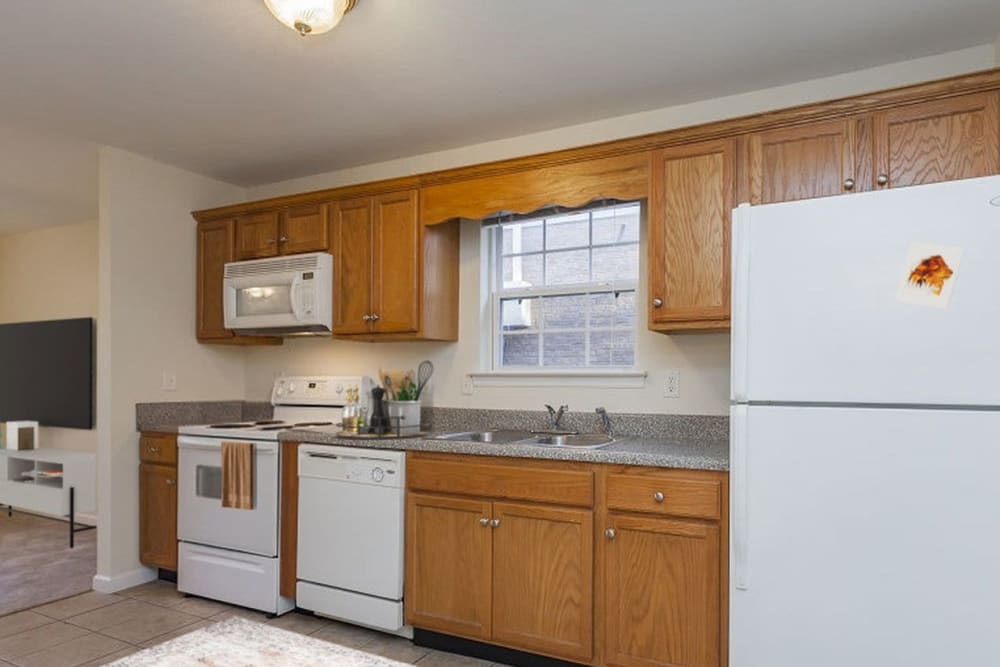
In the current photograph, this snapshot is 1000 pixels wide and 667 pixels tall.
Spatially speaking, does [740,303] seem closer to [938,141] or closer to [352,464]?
[938,141]

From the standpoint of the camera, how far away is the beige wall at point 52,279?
546 centimetres

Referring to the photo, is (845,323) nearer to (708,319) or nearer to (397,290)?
(708,319)

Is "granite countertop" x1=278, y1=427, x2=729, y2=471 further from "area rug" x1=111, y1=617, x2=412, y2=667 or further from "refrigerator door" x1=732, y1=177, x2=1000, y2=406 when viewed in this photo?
"area rug" x1=111, y1=617, x2=412, y2=667

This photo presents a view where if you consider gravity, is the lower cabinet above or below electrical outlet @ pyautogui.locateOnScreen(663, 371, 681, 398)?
below

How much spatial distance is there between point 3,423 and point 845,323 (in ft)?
22.2

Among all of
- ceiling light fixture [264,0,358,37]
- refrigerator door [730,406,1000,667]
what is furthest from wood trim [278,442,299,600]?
refrigerator door [730,406,1000,667]

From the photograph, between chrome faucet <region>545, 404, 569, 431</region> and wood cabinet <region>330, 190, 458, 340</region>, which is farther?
wood cabinet <region>330, 190, 458, 340</region>

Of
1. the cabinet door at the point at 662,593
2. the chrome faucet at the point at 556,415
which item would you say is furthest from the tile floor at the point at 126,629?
the chrome faucet at the point at 556,415

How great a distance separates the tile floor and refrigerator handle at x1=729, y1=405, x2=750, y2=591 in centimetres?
126

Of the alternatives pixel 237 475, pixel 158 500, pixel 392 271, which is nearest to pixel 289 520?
pixel 237 475

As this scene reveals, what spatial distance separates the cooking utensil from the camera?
3643 millimetres

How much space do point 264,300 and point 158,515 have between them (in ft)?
4.45

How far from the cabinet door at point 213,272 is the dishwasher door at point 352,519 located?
4.36 ft

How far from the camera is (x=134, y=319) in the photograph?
3.75 m
